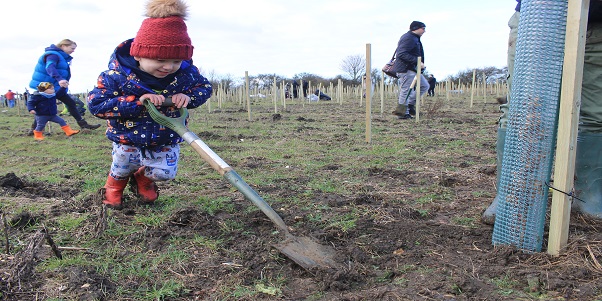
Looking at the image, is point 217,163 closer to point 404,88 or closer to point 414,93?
point 404,88

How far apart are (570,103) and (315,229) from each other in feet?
4.92

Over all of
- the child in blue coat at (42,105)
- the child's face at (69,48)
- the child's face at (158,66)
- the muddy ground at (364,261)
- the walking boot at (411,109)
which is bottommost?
the muddy ground at (364,261)

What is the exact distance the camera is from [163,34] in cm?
271

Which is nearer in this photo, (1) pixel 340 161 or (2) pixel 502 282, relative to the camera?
(2) pixel 502 282

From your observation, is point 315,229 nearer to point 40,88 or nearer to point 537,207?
point 537,207

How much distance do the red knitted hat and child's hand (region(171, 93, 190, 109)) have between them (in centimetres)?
24

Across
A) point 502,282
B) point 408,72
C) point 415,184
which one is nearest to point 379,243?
point 502,282

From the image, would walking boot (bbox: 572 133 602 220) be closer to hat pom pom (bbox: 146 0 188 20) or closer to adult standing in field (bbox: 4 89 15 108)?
hat pom pom (bbox: 146 0 188 20)

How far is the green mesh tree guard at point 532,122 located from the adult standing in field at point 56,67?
25.4ft

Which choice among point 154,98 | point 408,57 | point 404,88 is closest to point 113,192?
point 154,98

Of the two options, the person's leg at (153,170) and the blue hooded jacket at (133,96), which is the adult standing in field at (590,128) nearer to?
the blue hooded jacket at (133,96)

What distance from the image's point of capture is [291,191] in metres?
3.69

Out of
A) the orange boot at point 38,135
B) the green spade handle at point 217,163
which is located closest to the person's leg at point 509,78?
the green spade handle at point 217,163

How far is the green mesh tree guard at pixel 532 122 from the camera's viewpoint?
6.81 feet
